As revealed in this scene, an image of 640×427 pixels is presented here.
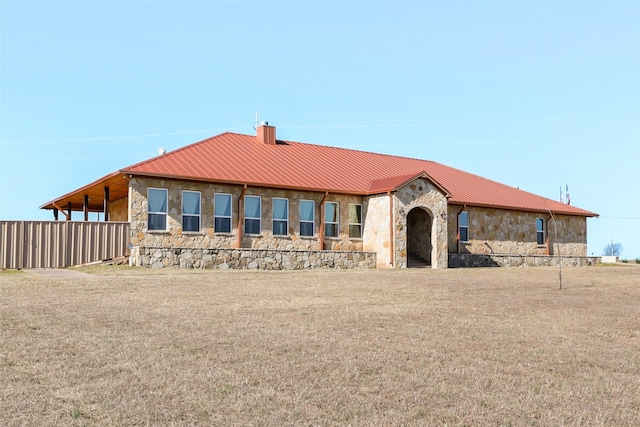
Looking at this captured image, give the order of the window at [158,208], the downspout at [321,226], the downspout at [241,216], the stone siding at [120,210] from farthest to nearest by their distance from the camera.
Answer: the stone siding at [120,210]
the downspout at [321,226]
the downspout at [241,216]
the window at [158,208]

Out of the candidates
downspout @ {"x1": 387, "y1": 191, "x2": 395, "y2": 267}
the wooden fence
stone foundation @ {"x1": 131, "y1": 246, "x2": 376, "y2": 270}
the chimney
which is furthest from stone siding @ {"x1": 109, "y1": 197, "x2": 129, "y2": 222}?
downspout @ {"x1": 387, "y1": 191, "x2": 395, "y2": 267}

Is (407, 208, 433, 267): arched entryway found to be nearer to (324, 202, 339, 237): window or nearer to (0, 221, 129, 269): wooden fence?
(324, 202, 339, 237): window

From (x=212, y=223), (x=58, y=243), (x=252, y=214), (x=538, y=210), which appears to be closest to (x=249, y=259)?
(x=212, y=223)

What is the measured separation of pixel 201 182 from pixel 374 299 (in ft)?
44.3

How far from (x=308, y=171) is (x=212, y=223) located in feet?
19.0

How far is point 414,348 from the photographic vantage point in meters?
8.38

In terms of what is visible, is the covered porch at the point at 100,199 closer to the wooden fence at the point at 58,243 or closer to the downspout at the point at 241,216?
the wooden fence at the point at 58,243

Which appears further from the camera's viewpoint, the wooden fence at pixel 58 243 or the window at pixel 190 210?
the window at pixel 190 210

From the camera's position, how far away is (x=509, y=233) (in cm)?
3438

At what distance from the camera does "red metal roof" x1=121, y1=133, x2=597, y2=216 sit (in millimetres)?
25969

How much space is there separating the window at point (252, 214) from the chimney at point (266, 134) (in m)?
5.65

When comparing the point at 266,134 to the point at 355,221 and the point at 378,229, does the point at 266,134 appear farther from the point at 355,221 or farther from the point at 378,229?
the point at 378,229

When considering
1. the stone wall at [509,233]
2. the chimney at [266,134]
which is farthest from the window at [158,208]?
the stone wall at [509,233]

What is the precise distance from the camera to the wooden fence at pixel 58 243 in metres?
23.8
